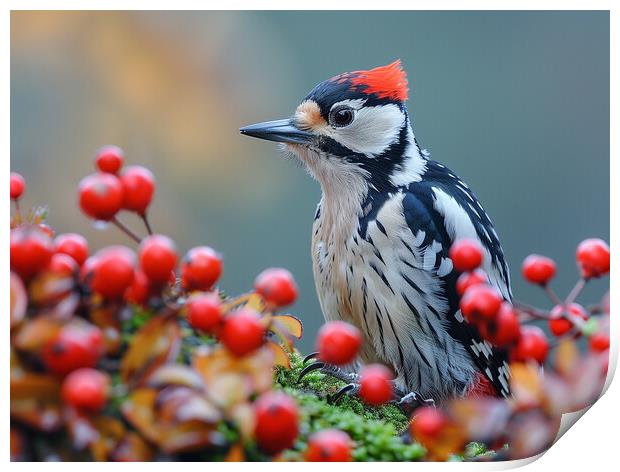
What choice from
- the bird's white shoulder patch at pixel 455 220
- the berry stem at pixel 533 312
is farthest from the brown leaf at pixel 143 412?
the bird's white shoulder patch at pixel 455 220

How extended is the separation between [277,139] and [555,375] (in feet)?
1.65

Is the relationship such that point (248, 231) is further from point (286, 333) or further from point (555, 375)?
point (555, 375)

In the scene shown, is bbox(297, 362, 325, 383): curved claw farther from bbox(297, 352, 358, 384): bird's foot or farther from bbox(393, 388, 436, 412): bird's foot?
bbox(393, 388, 436, 412): bird's foot

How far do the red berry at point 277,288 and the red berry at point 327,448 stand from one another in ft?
0.44

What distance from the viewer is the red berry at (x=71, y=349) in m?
0.66

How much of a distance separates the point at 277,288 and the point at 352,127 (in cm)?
49

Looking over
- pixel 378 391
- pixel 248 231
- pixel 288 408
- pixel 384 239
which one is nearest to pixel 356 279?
pixel 384 239

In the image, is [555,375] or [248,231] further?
[248,231]

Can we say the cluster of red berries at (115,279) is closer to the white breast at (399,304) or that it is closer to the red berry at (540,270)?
the red berry at (540,270)

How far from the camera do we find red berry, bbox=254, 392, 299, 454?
694 millimetres

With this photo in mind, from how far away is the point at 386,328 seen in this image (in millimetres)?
1126

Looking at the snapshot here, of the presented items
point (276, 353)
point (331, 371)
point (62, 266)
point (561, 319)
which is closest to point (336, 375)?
point (331, 371)

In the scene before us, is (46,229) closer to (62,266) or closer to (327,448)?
(62,266)

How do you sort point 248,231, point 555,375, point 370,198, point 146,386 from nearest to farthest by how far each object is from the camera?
1. point 146,386
2. point 555,375
3. point 248,231
4. point 370,198
